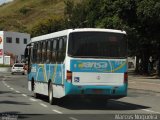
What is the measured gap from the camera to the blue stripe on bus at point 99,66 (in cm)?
2048

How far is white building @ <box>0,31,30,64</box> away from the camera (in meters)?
111

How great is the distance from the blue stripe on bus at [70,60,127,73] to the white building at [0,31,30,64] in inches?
3458

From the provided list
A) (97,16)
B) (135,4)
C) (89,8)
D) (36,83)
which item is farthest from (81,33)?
(89,8)

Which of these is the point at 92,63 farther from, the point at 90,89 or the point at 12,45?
the point at 12,45

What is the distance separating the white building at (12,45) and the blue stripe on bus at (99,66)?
288 ft

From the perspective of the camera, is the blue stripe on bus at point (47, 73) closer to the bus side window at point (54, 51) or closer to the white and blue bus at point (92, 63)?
the white and blue bus at point (92, 63)

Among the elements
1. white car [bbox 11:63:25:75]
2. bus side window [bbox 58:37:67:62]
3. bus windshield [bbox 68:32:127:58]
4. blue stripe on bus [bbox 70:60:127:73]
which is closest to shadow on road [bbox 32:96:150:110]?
blue stripe on bus [bbox 70:60:127:73]

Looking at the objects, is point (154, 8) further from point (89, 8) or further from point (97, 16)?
point (89, 8)

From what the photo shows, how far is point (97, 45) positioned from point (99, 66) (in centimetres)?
80

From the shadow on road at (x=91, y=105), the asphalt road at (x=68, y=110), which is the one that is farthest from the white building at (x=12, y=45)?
the asphalt road at (x=68, y=110)

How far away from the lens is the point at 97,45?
2086 centimetres

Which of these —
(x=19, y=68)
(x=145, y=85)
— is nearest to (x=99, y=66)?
(x=145, y=85)

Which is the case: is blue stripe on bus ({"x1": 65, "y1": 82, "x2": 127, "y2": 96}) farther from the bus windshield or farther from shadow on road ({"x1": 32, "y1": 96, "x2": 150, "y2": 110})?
the bus windshield

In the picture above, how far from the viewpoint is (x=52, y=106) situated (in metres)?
22.0
